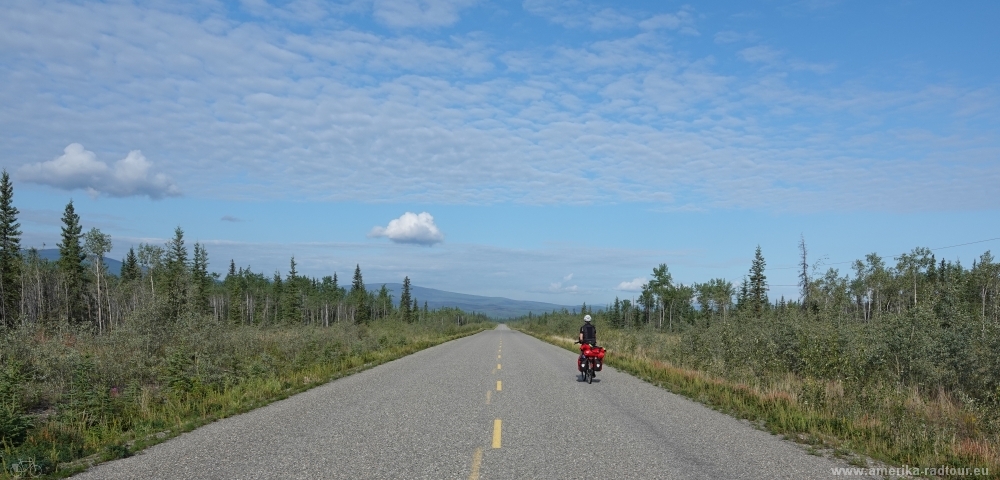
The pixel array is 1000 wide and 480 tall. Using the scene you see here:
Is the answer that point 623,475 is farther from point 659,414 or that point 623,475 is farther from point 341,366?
point 341,366

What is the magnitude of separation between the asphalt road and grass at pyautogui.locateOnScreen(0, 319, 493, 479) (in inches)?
31.6

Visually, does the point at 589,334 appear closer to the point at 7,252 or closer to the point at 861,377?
the point at 861,377

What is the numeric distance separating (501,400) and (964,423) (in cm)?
972

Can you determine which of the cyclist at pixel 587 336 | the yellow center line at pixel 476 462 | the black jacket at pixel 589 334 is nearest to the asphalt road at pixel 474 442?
the yellow center line at pixel 476 462

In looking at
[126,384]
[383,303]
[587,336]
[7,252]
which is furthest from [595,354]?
[383,303]

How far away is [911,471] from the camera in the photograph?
7340 millimetres

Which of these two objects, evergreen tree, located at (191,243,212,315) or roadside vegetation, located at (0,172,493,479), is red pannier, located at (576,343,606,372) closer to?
roadside vegetation, located at (0,172,493,479)

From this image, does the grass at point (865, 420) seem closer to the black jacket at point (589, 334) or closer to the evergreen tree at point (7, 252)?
the black jacket at point (589, 334)

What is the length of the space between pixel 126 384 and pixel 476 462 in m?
13.3

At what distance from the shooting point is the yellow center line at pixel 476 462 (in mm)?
6816

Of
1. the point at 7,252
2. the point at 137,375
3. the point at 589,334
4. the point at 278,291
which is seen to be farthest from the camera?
the point at 278,291

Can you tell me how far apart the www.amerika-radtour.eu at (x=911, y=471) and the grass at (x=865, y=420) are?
0.20m

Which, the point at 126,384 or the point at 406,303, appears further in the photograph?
the point at 406,303

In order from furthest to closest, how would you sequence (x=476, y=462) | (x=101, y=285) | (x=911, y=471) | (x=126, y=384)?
(x=101, y=285) < (x=126, y=384) < (x=476, y=462) < (x=911, y=471)
